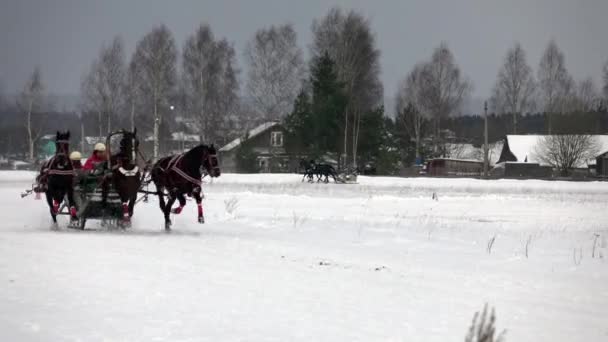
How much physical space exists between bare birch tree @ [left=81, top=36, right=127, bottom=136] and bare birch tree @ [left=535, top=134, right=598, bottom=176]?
1421 inches

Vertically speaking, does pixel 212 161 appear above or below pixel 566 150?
below

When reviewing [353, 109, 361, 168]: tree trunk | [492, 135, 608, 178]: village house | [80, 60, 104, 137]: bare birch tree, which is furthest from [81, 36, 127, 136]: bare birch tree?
[492, 135, 608, 178]: village house

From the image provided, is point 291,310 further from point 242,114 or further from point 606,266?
point 242,114

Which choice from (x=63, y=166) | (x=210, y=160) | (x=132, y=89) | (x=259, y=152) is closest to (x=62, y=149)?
(x=63, y=166)

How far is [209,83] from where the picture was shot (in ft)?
180

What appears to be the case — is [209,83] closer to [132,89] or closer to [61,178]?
[132,89]

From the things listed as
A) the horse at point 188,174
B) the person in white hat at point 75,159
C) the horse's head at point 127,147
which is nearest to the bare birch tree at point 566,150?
the horse at point 188,174

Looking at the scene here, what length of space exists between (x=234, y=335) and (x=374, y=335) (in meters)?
1.20

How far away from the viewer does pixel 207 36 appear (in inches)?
2242

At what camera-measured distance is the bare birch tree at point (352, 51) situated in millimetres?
56531

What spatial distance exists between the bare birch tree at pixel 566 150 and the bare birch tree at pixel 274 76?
74.2 feet

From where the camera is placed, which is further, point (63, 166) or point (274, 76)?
point (274, 76)

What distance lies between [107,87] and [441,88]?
31.6 metres

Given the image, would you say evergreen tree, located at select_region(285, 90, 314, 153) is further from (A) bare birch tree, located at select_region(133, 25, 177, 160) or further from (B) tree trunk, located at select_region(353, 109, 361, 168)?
(A) bare birch tree, located at select_region(133, 25, 177, 160)
